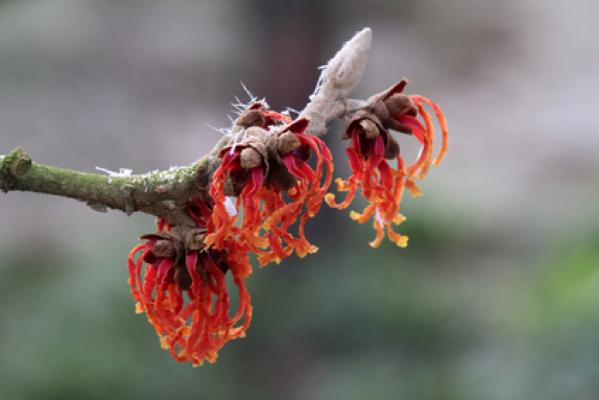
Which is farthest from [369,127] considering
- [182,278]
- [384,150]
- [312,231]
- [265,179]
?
[312,231]

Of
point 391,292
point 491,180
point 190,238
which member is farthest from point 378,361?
point 491,180

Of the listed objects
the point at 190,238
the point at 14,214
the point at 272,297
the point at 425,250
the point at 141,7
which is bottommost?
the point at 190,238

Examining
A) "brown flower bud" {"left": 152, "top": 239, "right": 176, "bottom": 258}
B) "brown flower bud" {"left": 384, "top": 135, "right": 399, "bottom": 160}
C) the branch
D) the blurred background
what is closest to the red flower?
"brown flower bud" {"left": 152, "top": 239, "right": 176, "bottom": 258}

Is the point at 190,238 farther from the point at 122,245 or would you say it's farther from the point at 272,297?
the point at 122,245

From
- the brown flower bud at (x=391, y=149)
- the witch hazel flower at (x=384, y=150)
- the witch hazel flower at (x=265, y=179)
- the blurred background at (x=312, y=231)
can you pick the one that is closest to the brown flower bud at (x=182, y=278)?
the witch hazel flower at (x=265, y=179)

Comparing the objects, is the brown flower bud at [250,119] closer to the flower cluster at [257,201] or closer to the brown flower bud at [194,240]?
the flower cluster at [257,201]

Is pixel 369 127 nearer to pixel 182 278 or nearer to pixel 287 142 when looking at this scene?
pixel 287 142
